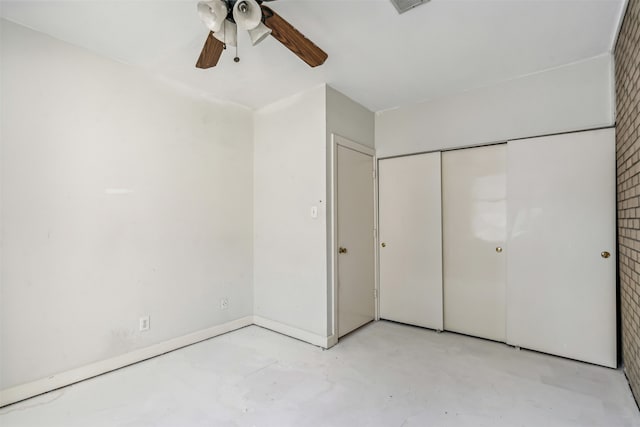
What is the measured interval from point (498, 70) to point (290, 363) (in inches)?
122

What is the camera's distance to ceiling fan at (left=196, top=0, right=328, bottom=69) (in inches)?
60.2

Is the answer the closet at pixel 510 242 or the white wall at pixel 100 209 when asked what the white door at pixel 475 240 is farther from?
the white wall at pixel 100 209

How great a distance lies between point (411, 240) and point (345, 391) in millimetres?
1827

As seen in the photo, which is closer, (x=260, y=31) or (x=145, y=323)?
(x=260, y=31)

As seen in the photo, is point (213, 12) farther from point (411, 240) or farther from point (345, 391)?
point (411, 240)

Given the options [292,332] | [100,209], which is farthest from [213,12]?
[292,332]

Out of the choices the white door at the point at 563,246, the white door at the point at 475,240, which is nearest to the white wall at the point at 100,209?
the white door at the point at 475,240

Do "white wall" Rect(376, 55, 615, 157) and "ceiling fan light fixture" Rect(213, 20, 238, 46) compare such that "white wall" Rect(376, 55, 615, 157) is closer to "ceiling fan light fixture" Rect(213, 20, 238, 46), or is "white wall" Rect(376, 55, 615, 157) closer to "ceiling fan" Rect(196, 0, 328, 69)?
"ceiling fan" Rect(196, 0, 328, 69)

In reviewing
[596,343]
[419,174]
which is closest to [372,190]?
[419,174]

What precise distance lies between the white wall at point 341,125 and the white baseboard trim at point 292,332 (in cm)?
11

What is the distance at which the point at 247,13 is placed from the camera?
1.54 m

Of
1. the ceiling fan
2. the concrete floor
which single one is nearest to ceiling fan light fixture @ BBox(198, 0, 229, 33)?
the ceiling fan

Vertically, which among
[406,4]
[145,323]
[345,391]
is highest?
[406,4]

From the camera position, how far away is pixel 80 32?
215 centimetres
